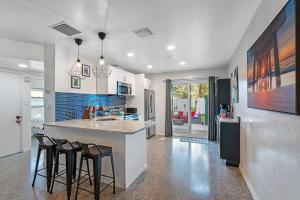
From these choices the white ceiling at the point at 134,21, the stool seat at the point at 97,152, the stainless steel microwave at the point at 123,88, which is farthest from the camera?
the stainless steel microwave at the point at 123,88

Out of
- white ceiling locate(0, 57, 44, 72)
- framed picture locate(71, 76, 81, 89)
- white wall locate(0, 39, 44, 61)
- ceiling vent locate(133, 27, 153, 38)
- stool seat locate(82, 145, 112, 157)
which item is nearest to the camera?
stool seat locate(82, 145, 112, 157)

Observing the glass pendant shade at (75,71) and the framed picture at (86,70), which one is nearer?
the glass pendant shade at (75,71)

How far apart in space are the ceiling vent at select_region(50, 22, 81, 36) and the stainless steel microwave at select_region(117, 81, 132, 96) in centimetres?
225

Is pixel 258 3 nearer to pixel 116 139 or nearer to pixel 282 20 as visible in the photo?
pixel 282 20

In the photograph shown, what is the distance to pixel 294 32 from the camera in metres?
1.17

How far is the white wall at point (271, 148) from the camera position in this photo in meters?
1.27

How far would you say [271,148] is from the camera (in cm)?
166

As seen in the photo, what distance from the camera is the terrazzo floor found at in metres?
2.29

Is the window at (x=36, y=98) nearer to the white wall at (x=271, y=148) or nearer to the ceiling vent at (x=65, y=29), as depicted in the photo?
the ceiling vent at (x=65, y=29)

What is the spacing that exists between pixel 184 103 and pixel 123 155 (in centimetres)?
427

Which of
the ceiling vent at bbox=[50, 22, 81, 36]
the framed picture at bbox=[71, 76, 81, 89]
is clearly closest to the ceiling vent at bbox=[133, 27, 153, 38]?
the ceiling vent at bbox=[50, 22, 81, 36]

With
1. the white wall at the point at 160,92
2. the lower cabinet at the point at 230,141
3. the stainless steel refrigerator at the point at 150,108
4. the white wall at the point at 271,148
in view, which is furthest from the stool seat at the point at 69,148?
the white wall at the point at 160,92

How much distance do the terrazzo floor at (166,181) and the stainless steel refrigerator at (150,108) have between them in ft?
6.61

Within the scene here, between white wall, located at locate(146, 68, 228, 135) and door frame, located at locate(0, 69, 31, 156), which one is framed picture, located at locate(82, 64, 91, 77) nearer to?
door frame, located at locate(0, 69, 31, 156)
